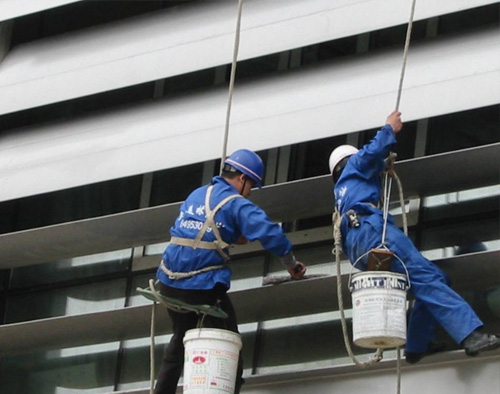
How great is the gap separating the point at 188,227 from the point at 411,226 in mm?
1882

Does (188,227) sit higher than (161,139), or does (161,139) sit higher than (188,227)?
(161,139)

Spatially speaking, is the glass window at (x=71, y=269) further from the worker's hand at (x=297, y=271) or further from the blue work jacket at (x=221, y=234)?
the worker's hand at (x=297, y=271)

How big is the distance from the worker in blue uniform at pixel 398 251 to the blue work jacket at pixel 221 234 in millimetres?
439

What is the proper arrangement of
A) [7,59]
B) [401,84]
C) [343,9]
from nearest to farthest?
1. [401,84]
2. [343,9]
3. [7,59]

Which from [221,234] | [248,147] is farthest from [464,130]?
[221,234]

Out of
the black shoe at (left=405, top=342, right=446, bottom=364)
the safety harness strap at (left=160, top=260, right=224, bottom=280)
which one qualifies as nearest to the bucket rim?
the safety harness strap at (left=160, top=260, right=224, bottom=280)

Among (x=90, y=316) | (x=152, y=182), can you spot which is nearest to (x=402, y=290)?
(x=90, y=316)

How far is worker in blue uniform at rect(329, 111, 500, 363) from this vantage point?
7750mm

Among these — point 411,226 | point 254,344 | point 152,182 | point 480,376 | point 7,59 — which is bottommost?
point 480,376

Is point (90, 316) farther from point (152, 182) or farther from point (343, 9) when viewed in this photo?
point (343, 9)

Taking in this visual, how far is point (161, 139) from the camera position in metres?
9.66

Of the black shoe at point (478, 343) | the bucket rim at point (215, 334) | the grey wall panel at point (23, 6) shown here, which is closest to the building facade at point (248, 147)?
the grey wall panel at point (23, 6)

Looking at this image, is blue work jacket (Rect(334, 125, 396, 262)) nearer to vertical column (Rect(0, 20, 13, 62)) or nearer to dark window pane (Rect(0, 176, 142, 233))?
dark window pane (Rect(0, 176, 142, 233))

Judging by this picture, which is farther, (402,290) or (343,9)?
(343,9)
